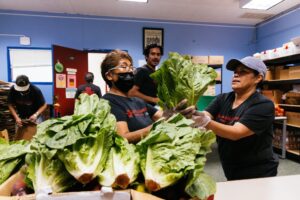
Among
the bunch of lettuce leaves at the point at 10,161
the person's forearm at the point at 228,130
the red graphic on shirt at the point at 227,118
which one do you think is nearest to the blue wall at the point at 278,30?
the red graphic on shirt at the point at 227,118

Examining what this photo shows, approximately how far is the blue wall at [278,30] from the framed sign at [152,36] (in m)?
2.71

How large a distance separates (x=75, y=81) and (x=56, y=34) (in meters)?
1.28

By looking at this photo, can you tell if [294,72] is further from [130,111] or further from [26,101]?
[26,101]

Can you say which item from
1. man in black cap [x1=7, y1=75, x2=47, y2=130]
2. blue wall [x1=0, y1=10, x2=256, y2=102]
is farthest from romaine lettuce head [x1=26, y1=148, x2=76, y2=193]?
blue wall [x1=0, y1=10, x2=256, y2=102]

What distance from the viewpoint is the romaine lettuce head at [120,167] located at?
2.08ft

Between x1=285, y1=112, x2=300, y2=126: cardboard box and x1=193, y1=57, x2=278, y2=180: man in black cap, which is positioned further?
x1=285, y1=112, x2=300, y2=126: cardboard box

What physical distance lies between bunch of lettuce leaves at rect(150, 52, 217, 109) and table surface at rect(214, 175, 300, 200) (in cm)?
47

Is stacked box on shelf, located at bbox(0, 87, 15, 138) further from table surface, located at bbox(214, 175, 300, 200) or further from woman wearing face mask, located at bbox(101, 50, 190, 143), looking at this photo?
table surface, located at bbox(214, 175, 300, 200)

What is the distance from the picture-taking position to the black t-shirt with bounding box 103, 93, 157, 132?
138 centimetres

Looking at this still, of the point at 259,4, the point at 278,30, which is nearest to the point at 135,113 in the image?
the point at 259,4

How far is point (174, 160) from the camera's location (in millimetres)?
665

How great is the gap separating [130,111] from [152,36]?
5004 mm

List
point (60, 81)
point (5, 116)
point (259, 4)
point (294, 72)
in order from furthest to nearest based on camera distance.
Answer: point (60, 81) < point (259, 4) < point (294, 72) < point (5, 116)

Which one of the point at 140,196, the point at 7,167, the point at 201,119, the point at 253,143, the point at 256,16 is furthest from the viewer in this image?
the point at 256,16
